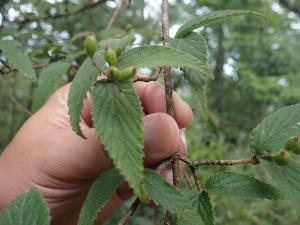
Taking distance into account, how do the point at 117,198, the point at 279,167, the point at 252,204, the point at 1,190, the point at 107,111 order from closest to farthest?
the point at 107,111
the point at 279,167
the point at 1,190
the point at 117,198
the point at 252,204

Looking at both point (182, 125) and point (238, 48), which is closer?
point (182, 125)

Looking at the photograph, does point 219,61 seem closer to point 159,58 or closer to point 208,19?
point 208,19

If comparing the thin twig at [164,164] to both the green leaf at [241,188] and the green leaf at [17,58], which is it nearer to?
the green leaf at [241,188]

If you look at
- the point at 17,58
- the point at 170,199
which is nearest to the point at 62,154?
the point at 17,58

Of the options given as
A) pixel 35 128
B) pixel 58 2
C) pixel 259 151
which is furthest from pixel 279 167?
pixel 58 2

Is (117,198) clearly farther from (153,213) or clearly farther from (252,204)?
(252,204)

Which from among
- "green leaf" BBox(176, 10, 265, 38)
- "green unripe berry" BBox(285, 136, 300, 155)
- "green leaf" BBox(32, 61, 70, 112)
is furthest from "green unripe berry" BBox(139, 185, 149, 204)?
"green leaf" BBox(32, 61, 70, 112)

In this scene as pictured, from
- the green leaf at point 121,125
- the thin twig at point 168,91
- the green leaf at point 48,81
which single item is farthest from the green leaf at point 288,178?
the green leaf at point 48,81
